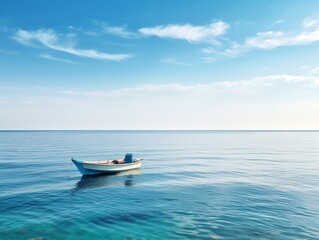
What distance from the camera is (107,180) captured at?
140 ft

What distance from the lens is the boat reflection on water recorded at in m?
38.9

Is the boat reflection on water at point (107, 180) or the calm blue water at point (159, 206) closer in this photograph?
the calm blue water at point (159, 206)

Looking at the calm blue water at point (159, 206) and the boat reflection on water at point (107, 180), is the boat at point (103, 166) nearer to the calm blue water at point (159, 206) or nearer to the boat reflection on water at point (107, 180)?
the boat reflection on water at point (107, 180)

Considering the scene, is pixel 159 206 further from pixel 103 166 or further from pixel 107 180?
pixel 103 166

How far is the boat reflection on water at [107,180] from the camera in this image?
38875mm

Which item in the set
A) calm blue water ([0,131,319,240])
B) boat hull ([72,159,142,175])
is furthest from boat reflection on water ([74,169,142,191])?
boat hull ([72,159,142,175])

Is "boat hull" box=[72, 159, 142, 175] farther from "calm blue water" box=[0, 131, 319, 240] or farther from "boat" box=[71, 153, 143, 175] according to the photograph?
"calm blue water" box=[0, 131, 319, 240]

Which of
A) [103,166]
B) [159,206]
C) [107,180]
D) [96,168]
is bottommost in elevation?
[107,180]

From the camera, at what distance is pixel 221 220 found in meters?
23.3

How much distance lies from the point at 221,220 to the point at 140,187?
1657 centimetres

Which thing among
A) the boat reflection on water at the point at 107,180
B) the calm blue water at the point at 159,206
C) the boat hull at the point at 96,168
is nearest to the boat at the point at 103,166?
the boat hull at the point at 96,168


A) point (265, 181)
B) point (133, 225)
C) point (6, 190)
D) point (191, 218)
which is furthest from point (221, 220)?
point (6, 190)

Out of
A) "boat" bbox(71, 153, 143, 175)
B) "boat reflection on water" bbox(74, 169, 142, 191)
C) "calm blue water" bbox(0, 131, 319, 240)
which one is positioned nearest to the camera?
"calm blue water" bbox(0, 131, 319, 240)

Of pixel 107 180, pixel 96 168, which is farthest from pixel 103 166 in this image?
pixel 107 180
